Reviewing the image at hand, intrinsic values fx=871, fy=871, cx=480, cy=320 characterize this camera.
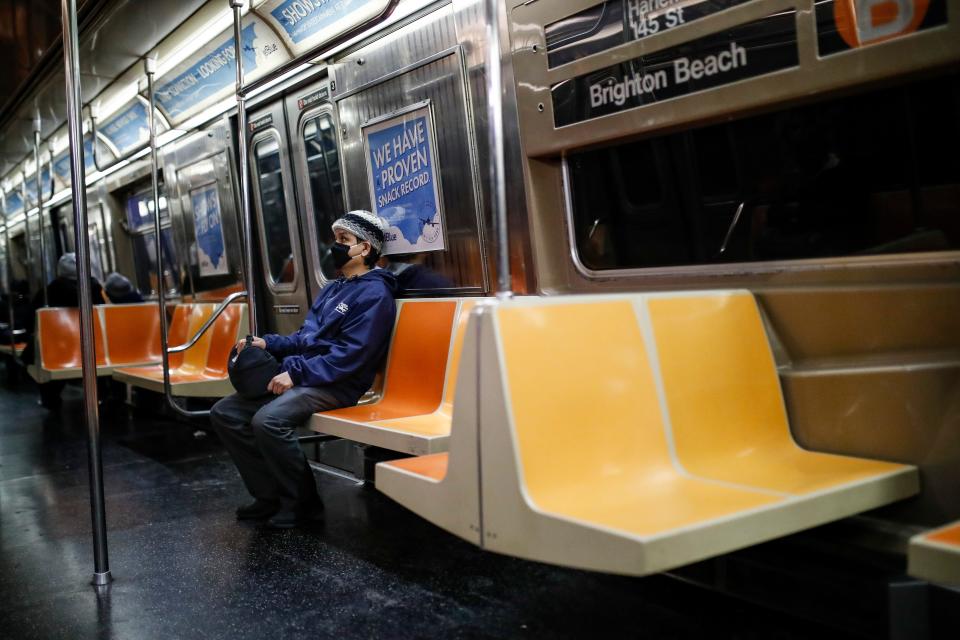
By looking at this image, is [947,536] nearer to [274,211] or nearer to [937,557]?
[937,557]

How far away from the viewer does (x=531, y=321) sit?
2289mm

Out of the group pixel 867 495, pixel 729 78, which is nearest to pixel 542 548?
pixel 867 495

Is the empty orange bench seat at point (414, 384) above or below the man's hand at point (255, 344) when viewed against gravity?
below

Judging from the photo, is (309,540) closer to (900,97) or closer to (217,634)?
(217,634)

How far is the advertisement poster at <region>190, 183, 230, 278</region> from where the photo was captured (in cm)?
704

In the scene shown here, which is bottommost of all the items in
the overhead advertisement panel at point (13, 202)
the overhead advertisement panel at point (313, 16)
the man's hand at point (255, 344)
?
the man's hand at point (255, 344)

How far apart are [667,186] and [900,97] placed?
0.88 metres

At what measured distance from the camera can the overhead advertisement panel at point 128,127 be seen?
8.36 meters

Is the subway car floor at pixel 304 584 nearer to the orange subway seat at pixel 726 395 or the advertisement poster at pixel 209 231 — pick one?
the orange subway seat at pixel 726 395

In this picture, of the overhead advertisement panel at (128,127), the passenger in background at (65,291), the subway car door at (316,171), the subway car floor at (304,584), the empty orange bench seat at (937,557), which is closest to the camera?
the empty orange bench seat at (937,557)

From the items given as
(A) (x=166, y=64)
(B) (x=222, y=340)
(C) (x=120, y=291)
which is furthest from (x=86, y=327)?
(C) (x=120, y=291)

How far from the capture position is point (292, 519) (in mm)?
4055

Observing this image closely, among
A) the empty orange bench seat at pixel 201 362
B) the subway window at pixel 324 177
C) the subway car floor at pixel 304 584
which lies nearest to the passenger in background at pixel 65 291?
the empty orange bench seat at pixel 201 362

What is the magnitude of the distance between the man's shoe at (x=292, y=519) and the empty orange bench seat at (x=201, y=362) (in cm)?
204
